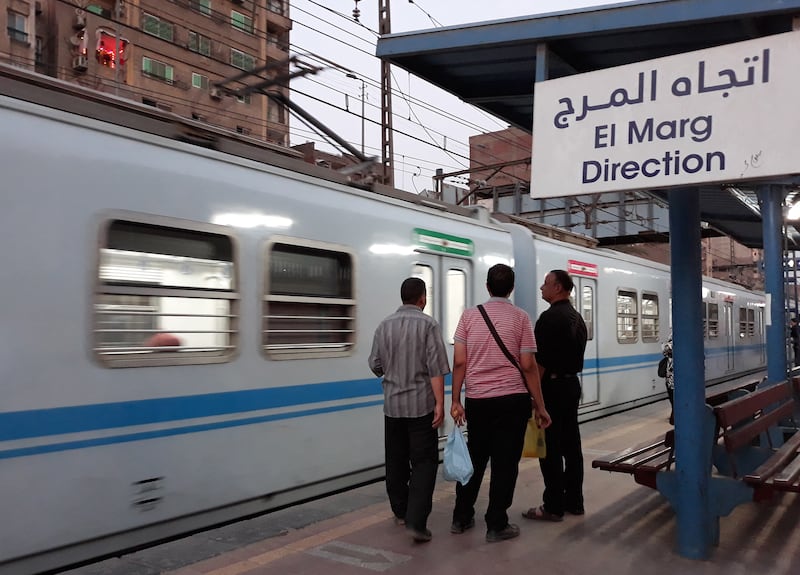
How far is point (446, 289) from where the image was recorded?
7379mm

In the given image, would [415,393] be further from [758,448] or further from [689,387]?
[758,448]

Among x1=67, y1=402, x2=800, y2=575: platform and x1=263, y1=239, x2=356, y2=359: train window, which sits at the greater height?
x1=263, y1=239, x2=356, y2=359: train window

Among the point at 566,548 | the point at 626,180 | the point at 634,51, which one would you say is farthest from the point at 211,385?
the point at 634,51

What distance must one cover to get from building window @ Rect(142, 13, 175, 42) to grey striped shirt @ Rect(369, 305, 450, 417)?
36178 mm

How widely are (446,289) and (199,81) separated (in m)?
36.7

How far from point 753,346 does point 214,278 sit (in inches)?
773

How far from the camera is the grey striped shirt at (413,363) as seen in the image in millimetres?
4770

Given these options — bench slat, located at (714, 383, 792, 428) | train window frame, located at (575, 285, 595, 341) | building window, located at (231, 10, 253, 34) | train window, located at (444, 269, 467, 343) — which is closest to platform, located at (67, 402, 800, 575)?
bench slat, located at (714, 383, 792, 428)

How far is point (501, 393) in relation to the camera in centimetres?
467

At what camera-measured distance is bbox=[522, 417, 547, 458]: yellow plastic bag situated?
196 inches

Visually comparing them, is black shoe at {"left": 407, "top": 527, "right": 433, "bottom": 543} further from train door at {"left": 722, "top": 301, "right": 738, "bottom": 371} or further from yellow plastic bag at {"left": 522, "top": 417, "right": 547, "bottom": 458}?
train door at {"left": 722, "top": 301, "right": 738, "bottom": 371}

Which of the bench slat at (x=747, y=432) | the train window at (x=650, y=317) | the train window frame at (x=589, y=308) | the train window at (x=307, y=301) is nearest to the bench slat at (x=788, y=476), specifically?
the bench slat at (x=747, y=432)

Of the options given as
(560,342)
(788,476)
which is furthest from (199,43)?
(788,476)

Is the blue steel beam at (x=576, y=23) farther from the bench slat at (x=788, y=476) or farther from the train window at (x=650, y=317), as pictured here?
the train window at (x=650, y=317)
